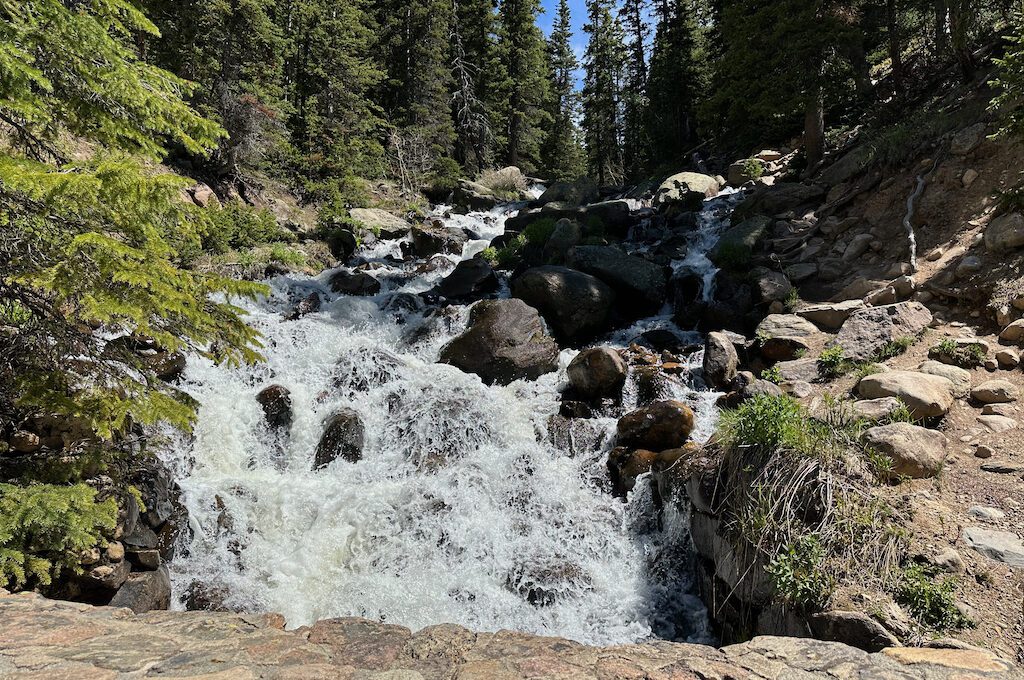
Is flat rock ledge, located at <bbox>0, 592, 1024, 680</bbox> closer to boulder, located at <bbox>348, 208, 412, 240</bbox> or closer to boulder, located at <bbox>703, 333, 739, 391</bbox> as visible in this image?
boulder, located at <bbox>703, 333, 739, 391</bbox>

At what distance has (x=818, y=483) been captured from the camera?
15.7 feet

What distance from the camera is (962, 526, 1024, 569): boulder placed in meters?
4.05

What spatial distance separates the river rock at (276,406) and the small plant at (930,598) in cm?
887

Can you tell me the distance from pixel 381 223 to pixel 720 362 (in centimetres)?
1561

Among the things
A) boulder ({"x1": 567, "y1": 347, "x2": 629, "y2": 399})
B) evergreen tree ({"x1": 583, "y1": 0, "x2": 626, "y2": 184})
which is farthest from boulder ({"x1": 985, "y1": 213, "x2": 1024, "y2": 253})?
evergreen tree ({"x1": 583, "y1": 0, "x2": 626, "y2": 184})

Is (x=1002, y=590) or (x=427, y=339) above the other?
(x=427, y=339)

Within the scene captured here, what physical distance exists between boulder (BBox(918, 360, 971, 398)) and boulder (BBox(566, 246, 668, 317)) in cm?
708

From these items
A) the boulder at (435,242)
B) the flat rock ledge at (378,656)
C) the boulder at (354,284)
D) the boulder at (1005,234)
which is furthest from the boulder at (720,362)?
the boulder at (435,242)

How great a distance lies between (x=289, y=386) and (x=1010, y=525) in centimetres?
1050

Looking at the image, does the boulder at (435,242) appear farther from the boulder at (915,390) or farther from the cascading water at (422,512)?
the boulder at (915,390)

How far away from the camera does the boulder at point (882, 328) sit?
26.4 feet

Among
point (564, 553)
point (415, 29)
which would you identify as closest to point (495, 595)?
point (564, 553)

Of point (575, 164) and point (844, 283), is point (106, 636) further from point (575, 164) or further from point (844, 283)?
point (575, 164)

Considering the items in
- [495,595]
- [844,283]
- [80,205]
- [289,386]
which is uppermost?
[844,283]
